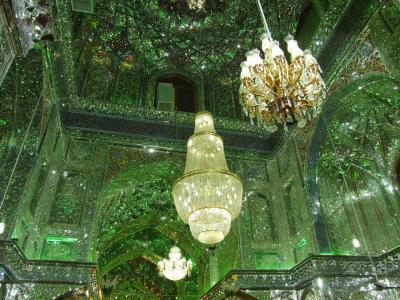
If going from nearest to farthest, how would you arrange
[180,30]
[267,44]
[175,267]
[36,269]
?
[267,44] → [36,269] → [180,30] → [175,267]

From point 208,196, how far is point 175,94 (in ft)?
13.3

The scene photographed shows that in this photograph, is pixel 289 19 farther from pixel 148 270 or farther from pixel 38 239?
pixel 148 270

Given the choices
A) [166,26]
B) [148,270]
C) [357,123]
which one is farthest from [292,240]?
[148,270]

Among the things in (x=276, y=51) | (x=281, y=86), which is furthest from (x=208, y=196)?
(x=276, y=51)

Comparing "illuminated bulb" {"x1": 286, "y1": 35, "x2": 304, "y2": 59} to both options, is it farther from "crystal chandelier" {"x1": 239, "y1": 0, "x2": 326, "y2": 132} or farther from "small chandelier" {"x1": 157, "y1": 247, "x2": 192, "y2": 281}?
"small chandelier" {"x1": 157, "y1": 247, "x2": 192, "y2": 281}

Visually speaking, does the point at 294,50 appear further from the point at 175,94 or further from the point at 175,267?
the point at 175,267

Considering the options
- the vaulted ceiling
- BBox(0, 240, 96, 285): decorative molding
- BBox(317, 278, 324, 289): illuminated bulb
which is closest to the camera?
BBox(0, 240, 96, 285): decorative molding

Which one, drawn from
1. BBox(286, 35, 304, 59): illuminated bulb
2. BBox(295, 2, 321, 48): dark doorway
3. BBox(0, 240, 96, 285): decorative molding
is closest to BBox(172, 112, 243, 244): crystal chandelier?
BBox(286, 35, 304, 59): illuminated bulb

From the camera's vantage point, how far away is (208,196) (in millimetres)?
3666

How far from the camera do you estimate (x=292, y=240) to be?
18.3 feet

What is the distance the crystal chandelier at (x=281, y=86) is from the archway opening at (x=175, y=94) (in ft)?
9.63

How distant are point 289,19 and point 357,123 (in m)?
2.16

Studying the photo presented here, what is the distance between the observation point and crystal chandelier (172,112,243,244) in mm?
3648

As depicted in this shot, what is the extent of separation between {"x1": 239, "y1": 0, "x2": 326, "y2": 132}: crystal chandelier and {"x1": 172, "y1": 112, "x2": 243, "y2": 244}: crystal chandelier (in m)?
0.69
